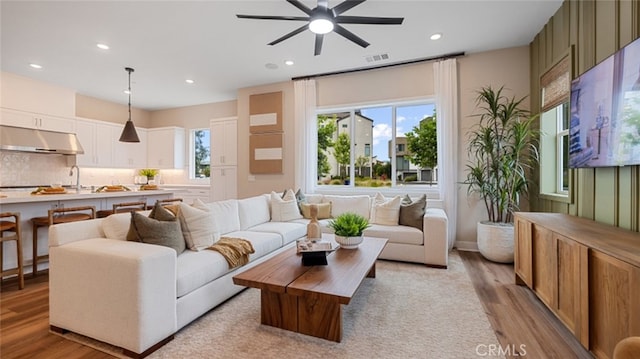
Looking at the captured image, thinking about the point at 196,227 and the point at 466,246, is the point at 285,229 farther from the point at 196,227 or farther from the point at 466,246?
the point at 466,246

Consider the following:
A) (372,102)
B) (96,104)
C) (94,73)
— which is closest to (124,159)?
(96,104)

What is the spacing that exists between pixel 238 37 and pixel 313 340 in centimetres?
361

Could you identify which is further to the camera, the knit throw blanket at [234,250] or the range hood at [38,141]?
the range hood at [38,141]

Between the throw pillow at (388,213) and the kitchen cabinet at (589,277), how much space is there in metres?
1.63

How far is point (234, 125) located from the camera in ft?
20.0

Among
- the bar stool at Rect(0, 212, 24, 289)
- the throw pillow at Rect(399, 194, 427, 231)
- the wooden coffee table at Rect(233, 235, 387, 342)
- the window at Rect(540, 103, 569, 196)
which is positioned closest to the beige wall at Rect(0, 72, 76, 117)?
the bar stool at Rect(0, 212, 24, 289)

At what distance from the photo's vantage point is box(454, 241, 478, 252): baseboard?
419 centimetres

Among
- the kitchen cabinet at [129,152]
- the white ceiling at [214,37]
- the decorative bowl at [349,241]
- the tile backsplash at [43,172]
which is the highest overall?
the white ceiling at [214,37]

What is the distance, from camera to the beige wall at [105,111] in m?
6.11

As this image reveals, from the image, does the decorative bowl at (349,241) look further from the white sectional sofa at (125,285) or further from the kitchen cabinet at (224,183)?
the kitchen cabinet at (224,183)

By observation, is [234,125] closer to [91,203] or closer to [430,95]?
[91,203]

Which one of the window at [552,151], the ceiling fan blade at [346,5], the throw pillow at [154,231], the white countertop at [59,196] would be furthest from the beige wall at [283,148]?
the window at [552,151]

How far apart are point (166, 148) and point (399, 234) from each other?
6.04 meters

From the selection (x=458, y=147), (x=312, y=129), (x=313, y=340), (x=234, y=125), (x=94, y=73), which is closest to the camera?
(x=313, y=340)
